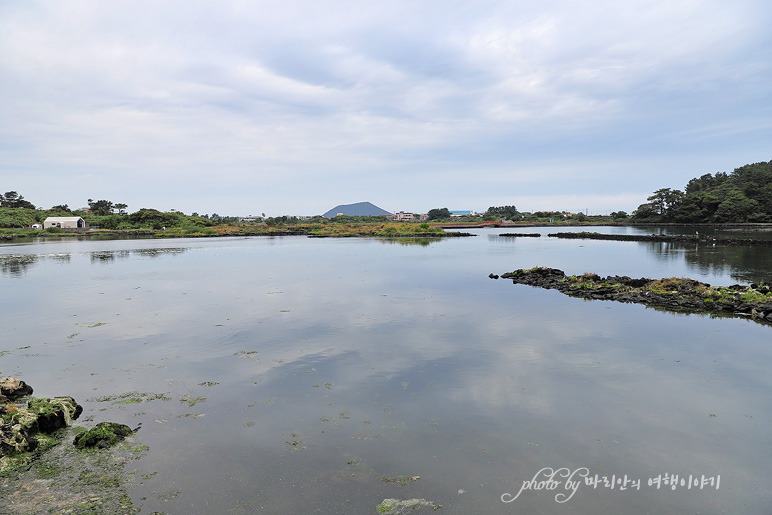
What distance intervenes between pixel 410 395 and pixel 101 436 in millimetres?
5442

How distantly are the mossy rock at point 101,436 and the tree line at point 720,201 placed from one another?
118 metres

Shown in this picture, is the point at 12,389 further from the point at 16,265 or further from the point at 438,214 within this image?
the point at 438,214

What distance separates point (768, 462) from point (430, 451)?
4.95 metres

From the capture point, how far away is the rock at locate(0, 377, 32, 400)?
27.9ft

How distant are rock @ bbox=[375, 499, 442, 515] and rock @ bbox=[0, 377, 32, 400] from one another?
26.2ft

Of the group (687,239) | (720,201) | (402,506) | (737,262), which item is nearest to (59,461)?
(402,506)

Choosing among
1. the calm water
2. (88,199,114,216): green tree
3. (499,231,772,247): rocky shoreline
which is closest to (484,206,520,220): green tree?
(499,231,772,247): rocky shoreline

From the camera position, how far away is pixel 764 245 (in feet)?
155

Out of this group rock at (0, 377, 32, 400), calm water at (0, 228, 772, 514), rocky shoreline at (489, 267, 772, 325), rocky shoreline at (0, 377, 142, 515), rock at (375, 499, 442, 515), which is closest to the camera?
rock at (375, 499, 442, 515)

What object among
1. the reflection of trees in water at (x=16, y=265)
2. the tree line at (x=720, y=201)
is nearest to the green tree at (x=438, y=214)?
the tree line at (x=720, y=201)

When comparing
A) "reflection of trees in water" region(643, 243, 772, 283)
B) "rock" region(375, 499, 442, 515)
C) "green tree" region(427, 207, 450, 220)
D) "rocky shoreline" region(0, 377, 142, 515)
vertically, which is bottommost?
"rock" region(375, 499, 442, 515)

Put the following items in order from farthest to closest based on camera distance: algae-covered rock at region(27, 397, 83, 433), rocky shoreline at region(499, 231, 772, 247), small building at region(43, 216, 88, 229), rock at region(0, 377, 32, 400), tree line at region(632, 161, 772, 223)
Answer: small building at region(43, 216, 88, 229) → tree line at region(632, 161, 772, 223) → rocky shoreline at region(499, 231, 772, 247) → rock at region(0, 377, 32, 400) → algae-covered rock at region(27, 397, 83, 433)

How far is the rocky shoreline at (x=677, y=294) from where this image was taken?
54.5 ft

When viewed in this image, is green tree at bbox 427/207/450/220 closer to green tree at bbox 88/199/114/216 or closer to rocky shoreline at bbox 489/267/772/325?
green tree at bbox 88/199/114/216
